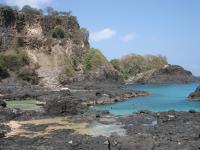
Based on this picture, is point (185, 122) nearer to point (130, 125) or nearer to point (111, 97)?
point (130, 125)

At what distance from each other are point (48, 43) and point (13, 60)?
11.5 metres

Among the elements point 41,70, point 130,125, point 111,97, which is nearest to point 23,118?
point 130,125

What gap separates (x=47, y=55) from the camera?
93375 millimetres

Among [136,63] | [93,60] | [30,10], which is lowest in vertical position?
[93,60]

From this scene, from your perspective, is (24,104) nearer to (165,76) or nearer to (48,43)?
(48,43)

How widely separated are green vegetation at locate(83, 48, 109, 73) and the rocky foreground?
48.1m

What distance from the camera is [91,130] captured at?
113ft

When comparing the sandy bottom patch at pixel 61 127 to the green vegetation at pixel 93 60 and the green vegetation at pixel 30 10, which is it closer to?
the green vegetation at pixel 93 60

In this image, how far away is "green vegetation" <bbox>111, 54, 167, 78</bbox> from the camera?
144m

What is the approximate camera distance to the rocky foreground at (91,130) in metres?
25.8

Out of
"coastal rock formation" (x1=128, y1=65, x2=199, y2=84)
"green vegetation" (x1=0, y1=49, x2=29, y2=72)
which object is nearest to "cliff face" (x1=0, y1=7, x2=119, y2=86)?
"green vegetation" (x1=0, y1=49, x2=29, y2=72)

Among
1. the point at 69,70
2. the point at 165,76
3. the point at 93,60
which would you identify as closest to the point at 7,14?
the point at 69,70

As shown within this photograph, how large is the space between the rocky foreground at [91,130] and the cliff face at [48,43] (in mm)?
41392

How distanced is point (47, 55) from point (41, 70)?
6.29 meters
